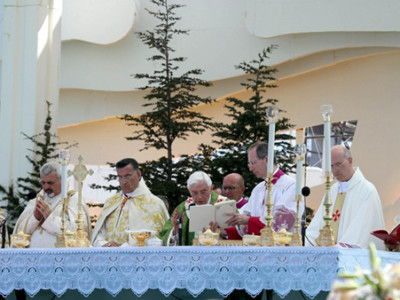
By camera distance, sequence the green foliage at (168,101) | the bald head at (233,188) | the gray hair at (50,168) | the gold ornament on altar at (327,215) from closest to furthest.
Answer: the gold ornament on altar at (327,215) → the gray hair at (50,168) → the bald head at (233,188) → the green foliage at (168,101)

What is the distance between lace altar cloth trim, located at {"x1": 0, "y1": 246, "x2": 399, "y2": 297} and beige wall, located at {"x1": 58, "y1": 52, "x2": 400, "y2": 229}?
7.35 meters

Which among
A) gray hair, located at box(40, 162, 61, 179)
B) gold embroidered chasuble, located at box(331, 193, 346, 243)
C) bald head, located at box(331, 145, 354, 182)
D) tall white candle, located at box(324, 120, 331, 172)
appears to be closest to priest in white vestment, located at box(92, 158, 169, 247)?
gray hair, located at box(40, 162, 61, 179)

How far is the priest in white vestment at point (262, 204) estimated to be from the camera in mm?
6242

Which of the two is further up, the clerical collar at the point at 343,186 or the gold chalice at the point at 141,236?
the clerical collar at the point at 343,186

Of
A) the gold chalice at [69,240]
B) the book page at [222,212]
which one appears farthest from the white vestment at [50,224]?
the book page at [222,212]

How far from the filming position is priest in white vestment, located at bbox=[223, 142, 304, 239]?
6242 millimetres

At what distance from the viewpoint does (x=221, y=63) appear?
44.4 ft

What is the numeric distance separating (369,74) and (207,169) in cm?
296

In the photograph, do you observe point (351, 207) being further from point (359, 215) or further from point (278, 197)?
point (278, 197)

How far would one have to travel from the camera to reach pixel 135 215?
766 cm

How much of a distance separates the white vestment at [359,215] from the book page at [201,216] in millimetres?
858

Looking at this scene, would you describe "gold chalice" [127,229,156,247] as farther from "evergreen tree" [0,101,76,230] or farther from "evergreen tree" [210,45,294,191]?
"evergreen tree" [0,101,76,230]

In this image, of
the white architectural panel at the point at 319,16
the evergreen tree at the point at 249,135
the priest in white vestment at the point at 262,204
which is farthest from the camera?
the evergreen tree at the point at 249,135

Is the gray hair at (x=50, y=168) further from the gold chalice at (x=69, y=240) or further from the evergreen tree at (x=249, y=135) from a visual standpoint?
the evergreen tree at (x=249, y=135)
